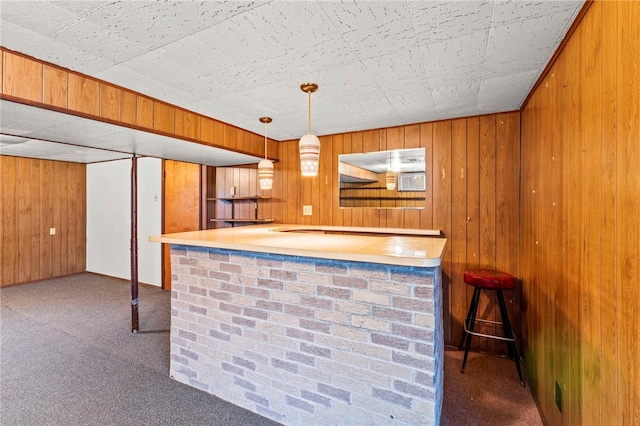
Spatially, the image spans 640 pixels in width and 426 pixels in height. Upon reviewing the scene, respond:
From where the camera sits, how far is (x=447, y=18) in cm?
149

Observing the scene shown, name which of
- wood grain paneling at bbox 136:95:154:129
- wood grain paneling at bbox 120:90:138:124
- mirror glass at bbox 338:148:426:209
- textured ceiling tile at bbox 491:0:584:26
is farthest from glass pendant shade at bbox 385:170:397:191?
wood grain paneling at bbox 120:90:138:124

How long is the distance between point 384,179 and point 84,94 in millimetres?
2690

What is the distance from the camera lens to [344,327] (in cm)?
171

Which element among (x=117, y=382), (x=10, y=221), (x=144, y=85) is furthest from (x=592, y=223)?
(x=10, y=221)

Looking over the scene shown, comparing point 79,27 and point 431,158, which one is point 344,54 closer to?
point 79,27

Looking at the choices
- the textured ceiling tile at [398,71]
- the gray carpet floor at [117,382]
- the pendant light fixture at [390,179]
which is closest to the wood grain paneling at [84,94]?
the textured ceiling tile at [398,71]

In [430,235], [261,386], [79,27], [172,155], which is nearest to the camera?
[79,27]

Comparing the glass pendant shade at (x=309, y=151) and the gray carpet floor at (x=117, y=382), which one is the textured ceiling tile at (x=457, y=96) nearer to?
the glass pendant shade at (x=309, y=151)

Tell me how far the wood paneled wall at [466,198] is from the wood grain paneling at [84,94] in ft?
8.09

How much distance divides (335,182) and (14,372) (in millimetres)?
3315

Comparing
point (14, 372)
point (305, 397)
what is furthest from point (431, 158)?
point (14, 372)

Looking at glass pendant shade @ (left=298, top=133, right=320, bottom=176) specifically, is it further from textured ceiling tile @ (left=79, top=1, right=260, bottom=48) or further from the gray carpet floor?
the gray carpet floor

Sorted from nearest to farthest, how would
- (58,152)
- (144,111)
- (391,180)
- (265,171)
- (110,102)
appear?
1. (110,102)
2. (144,111)
3. (265,171)
4. (391,180)
5. (58,152)

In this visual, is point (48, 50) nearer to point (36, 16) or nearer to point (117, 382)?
point (36, 16)
